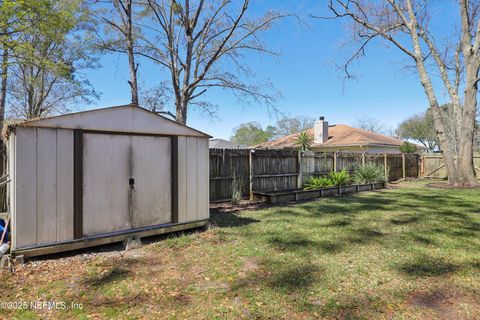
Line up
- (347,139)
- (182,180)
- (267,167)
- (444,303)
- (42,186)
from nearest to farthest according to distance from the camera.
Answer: (444,303)
(42,186)
(182,180)
(267,167)
(347,139)

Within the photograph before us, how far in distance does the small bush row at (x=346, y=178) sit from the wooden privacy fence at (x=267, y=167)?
412 mm

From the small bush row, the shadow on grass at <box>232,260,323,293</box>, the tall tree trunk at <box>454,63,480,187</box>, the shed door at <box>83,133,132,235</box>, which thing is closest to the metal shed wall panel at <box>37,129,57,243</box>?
the shed door at <box>83,133,132,235</box>

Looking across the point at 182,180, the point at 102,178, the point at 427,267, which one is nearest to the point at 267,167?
the point at 182,180

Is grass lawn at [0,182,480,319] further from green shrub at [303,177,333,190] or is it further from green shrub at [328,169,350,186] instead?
green shrub at [328,169,350,186]

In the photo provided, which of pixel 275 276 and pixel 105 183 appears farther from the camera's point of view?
pixel 105 183

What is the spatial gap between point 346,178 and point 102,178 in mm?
9469

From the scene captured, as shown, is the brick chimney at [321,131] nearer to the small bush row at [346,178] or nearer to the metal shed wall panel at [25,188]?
the small bush row at [346,178]

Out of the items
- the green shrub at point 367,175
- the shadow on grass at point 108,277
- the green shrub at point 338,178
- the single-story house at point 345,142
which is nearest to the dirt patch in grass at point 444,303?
the shadow on grass at point 108,277

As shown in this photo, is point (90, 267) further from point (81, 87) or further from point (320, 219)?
point (81, 87)

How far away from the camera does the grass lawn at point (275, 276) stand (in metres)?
2.54

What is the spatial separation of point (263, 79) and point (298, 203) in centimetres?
656

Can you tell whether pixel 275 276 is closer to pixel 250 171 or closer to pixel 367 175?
pixel 250 171

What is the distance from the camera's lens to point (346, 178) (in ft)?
36.4

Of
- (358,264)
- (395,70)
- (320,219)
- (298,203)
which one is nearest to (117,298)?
(358,264)
